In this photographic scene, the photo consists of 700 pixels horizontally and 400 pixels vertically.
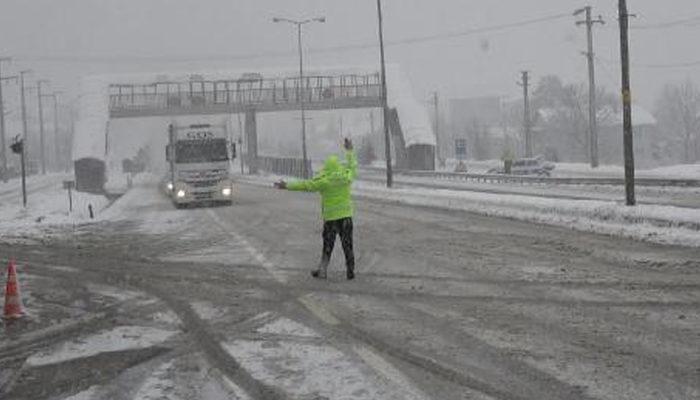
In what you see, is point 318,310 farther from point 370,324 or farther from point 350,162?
point 350,162

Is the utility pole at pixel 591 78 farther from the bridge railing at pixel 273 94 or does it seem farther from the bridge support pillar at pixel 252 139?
the bridge support pillar at pixel 252 139

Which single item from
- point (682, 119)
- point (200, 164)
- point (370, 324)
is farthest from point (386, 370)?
point (682, 119)

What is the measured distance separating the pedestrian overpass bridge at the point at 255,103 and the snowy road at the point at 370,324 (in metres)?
51.4

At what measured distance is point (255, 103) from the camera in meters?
75.8

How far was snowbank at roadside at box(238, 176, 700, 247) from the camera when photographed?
55.9 ft

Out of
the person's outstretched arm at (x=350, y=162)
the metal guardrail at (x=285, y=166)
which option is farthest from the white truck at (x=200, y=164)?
the metal guardrail at (x=285, y=166)

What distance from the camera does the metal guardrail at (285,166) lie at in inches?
2557

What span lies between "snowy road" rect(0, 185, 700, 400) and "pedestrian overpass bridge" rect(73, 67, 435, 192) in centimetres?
5141

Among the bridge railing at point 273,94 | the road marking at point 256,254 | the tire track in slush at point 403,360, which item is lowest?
the tire track in slush at point 403,360

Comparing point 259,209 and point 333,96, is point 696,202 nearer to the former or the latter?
point 259,209

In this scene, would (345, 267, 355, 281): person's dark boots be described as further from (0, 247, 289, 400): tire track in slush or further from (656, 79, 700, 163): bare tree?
(656, 79, 700, 163): bare tree

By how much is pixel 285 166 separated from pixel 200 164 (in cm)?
3975

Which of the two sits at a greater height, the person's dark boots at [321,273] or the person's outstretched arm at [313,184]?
the person's outstretched arm at [313,184]

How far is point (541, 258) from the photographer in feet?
46.4
